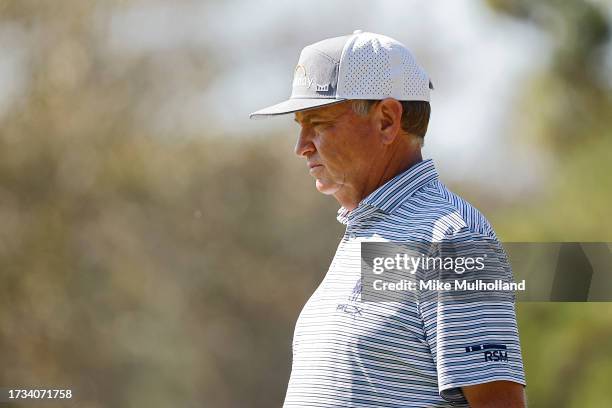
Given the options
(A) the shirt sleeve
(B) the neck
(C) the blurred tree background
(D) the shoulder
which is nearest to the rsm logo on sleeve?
(A) the shirt sleeve

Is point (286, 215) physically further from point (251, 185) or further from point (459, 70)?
point (459, 70)

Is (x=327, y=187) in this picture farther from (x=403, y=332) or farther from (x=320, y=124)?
(x=403, y=332)

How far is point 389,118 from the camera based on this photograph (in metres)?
1.20

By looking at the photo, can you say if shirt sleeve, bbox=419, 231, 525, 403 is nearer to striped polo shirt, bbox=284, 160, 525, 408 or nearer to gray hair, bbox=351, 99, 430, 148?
striped polo shirt, bbox=284, 160, 525, 408

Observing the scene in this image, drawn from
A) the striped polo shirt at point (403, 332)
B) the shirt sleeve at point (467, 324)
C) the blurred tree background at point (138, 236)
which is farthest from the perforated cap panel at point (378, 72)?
the blurred tree background at point (138, 236)

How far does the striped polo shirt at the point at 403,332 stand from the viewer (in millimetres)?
982

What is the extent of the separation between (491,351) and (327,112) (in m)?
0.41

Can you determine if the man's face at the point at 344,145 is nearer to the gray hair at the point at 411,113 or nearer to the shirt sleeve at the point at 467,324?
the gray hair at the point at 411,113

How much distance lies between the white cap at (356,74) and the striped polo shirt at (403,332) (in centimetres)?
11

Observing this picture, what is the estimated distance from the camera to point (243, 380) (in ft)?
11.3

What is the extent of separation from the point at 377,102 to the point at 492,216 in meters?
1.90

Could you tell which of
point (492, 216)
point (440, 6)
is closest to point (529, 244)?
point (492, 216)

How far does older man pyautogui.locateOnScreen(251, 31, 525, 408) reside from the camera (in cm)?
98

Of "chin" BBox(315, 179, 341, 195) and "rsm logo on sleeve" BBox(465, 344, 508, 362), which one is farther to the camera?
"chin" BBox(315, 179, 341, 195)
